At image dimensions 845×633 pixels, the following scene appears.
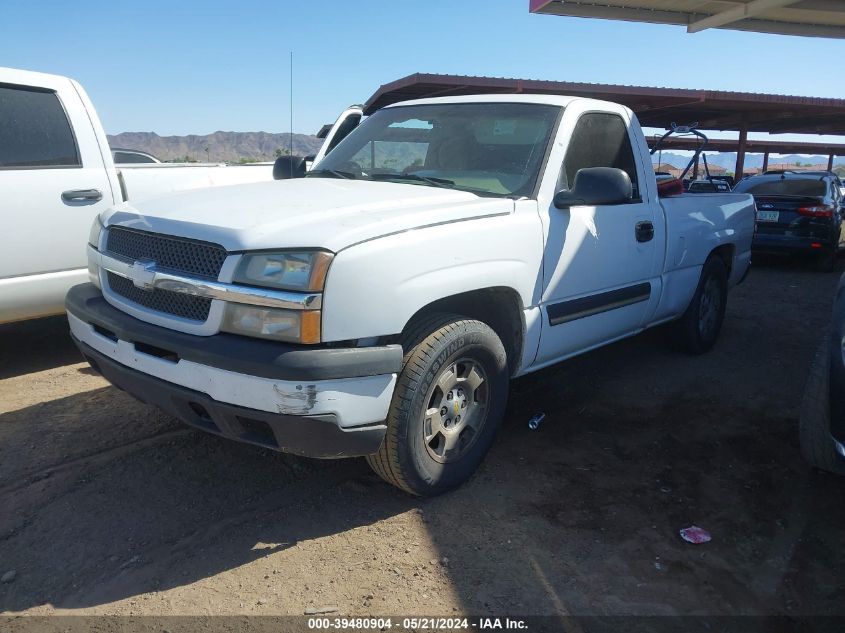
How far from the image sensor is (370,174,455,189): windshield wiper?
3.58 m

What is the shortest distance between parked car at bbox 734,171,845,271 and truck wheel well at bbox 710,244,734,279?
5.39 metres

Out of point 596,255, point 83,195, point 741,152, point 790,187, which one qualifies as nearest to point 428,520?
point 596,255

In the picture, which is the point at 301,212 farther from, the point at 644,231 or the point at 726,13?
the point at 726,13

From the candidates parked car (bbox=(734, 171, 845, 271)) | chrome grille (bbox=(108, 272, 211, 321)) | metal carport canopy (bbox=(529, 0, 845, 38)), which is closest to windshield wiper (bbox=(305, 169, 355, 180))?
chrome grille (bbox=(108, 272, 211, 321))

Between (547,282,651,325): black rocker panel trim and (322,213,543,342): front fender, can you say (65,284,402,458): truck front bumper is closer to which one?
(322,213,543,342): front fender

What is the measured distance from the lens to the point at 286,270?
2514mm

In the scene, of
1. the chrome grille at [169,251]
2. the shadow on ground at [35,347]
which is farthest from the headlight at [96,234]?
the shadow on ground at [35,347]

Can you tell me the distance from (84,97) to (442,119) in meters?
2.83

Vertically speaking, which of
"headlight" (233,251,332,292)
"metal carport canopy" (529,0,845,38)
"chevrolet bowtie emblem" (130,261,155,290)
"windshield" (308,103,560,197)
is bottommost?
"chevrolet bowtie emblem" (130,261,155,290)

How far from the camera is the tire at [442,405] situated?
2.80 metres

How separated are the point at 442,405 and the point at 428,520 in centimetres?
53

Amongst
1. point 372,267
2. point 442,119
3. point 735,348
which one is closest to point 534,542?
point 372,267

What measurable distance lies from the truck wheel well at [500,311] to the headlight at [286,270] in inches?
30.9

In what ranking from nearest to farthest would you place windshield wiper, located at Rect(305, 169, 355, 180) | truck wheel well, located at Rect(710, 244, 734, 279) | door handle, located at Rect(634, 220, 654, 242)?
windshield wiper, located at Rect(305, 169, 355, 180)
door handle, located at Rect(634, 220, 654, 242)
truck wheel well, located at Rect(710, 244, 734, 279)
